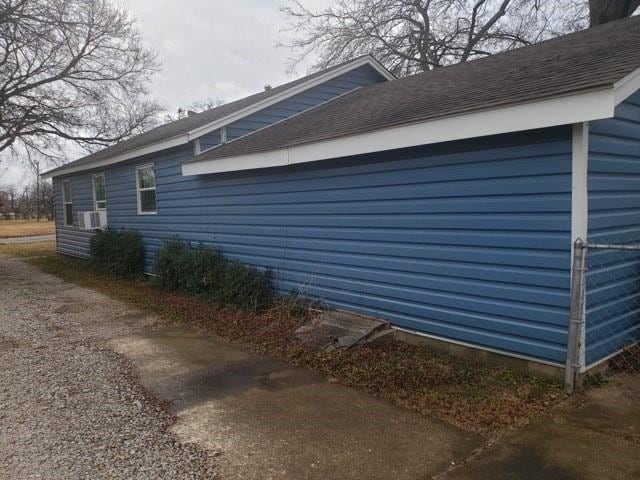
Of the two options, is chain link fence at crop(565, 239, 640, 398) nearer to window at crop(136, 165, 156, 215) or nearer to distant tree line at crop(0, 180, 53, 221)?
window at crop(136, 165, 156, 215)

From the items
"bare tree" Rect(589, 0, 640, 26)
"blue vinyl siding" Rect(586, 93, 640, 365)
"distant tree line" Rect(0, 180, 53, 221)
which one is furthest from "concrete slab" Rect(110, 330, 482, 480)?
"distant tree line" Rect(0, 180, 53, 221)

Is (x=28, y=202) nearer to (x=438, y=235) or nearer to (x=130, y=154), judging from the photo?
(x=130, y=154)

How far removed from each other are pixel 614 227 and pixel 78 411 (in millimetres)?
4959

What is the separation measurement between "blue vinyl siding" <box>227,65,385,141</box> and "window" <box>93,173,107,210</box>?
223 inches

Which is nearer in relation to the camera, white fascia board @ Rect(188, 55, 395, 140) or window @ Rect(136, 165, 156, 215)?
white fascia board @ Rect(188, 55, 395, 140)

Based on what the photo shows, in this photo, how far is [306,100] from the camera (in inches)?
389

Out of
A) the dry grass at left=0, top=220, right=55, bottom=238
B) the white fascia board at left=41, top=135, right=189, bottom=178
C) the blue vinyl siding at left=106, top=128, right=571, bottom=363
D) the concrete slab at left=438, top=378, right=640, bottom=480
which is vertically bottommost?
the dry grass at left=0, top=220, right=55, bottom=238

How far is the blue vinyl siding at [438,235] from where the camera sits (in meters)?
3.96

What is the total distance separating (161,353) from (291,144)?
Result: 3079 millimetres

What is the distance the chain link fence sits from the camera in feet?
12.1

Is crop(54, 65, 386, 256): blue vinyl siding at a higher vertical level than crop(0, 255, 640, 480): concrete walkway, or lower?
higher

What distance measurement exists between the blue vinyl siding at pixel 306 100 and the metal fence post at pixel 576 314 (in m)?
6.93

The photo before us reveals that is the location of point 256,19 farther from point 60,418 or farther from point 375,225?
point 60,418

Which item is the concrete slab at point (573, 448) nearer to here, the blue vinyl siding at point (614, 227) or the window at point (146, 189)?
the blue vinyl siding at point (614, 227)
